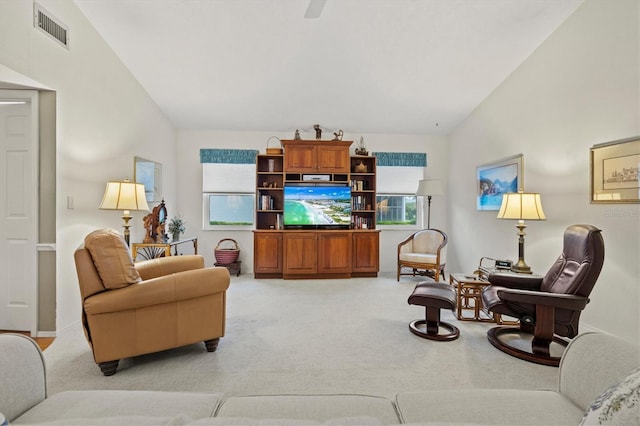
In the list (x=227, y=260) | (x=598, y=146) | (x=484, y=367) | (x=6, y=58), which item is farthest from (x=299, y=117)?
(x=484, y=367)

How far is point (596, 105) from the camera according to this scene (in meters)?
2.96

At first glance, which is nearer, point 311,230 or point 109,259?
point 109,259

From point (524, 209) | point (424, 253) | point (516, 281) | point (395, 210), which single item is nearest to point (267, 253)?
point (395, 210)

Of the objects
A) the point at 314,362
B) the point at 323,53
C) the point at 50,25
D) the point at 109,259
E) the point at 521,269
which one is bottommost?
the point at 314,362

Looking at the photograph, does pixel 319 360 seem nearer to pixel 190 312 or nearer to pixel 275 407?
pixel 190 312

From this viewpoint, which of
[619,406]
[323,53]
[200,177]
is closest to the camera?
[619,406]

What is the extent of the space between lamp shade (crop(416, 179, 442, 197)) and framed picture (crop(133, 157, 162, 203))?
14.1 ft

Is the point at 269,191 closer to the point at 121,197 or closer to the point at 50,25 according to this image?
the point at 121,197

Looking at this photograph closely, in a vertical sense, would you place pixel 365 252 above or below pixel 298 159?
below

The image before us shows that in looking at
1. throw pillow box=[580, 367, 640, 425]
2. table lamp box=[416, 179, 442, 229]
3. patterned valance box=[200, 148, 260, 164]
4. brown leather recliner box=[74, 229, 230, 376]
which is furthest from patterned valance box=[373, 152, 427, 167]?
throw pillow box=[580, 367, 640, 425]

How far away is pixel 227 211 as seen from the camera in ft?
18.7

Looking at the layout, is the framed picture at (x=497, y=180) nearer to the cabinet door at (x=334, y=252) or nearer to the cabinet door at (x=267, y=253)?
the cabinet door at (x=334, y=252)

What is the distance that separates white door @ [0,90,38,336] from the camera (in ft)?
9.41

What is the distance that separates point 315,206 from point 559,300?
139 inches
